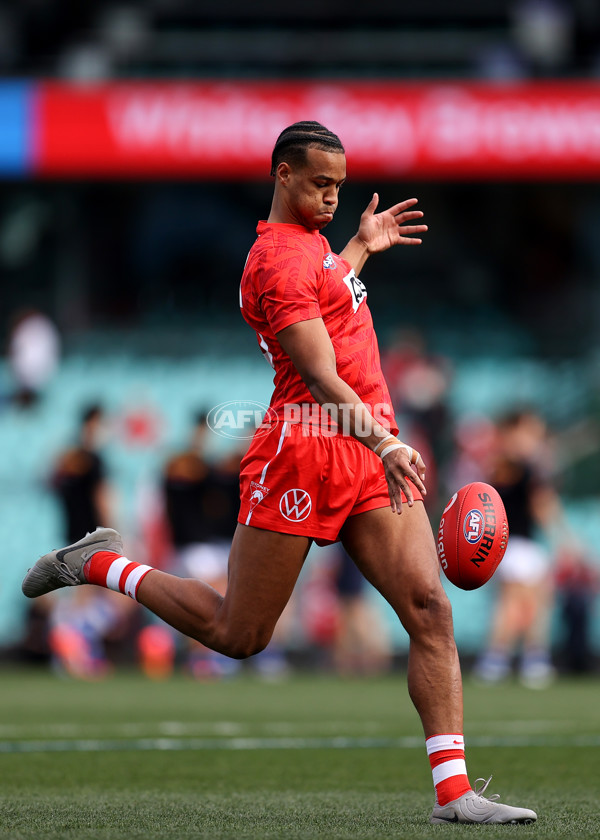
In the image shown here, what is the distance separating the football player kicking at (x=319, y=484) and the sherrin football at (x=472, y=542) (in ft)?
0.36

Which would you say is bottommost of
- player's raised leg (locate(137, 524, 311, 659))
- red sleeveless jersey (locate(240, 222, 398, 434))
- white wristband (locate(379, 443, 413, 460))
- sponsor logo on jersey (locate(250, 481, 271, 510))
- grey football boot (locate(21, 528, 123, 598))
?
player's raised leg (locate(137, 524, 311, 659))

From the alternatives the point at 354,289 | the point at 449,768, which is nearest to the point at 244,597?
the point at 449,768

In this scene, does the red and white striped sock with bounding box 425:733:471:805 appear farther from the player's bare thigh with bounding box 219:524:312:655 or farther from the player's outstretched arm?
the player's outstretched arm

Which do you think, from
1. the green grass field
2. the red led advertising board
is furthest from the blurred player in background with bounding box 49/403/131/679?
the red led advertising board

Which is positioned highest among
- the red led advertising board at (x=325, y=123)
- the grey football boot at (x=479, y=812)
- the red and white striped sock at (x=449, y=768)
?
the red led advertising board at (x=325, y=123)

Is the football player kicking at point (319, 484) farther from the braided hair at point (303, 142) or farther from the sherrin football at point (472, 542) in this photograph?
the sherrin football at point (472, 542)

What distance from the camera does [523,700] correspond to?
11148mm

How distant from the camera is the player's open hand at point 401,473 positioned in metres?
4.78

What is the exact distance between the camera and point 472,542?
527cm

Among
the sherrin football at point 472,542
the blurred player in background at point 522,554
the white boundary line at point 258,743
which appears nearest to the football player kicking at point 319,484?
the sherrin football at point 472,542

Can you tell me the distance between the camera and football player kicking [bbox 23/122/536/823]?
502 cm

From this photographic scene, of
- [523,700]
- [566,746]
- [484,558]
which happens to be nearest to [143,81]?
[523,700]

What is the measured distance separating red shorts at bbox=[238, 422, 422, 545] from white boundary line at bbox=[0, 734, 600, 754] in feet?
9.38

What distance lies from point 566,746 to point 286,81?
11.2 m
